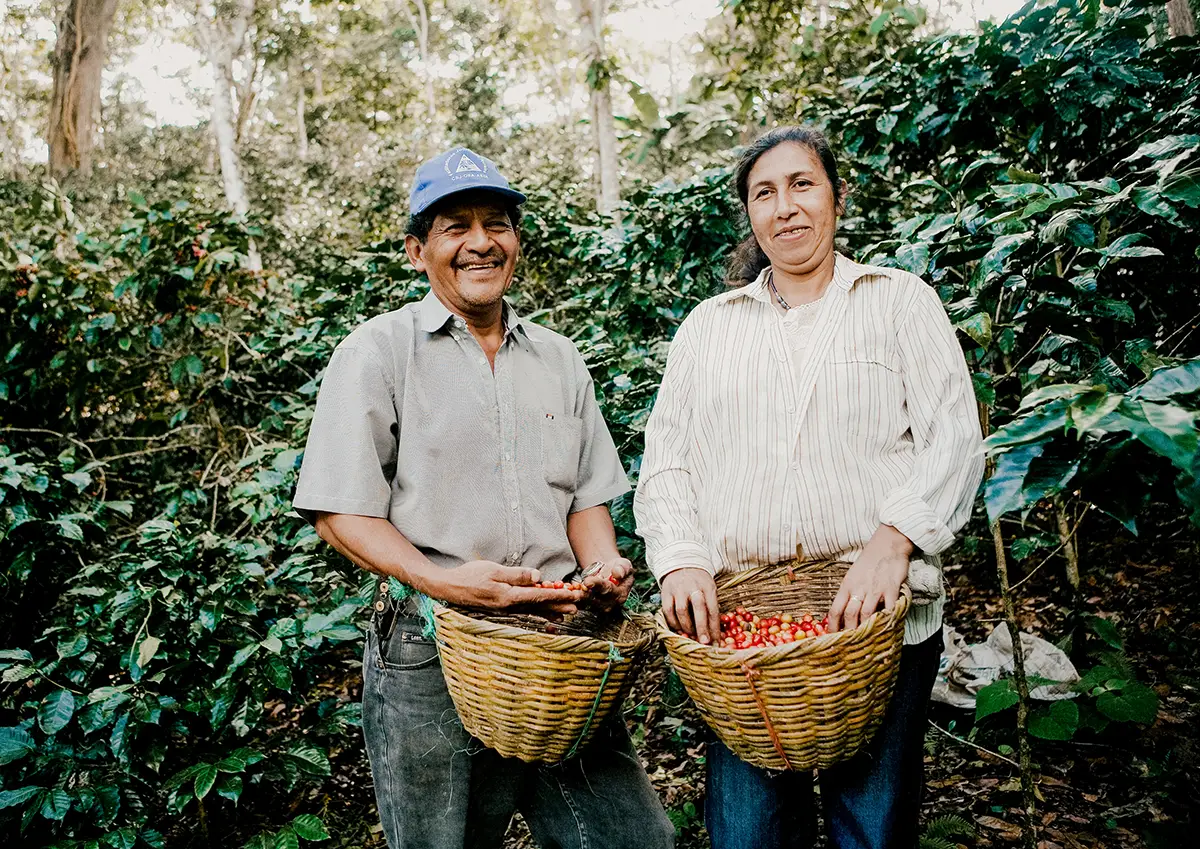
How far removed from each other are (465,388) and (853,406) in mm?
837

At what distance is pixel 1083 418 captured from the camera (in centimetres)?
102

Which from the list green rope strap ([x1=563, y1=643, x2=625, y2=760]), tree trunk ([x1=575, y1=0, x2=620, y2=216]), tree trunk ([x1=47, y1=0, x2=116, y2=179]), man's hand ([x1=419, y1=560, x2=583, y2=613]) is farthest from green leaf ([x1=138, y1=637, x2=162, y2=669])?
tree trunk ([x1=47, y1=0, x2=116, y2=179])

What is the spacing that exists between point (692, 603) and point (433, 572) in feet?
1.72

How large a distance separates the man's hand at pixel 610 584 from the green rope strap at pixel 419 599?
1.10 ft

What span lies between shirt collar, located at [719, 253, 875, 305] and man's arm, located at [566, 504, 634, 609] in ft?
1.99

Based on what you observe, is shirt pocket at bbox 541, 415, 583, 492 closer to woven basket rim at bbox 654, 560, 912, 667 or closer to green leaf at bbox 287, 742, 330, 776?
woven basket rim at bbox 654, 560, 912, 667

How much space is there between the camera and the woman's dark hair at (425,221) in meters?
1.92

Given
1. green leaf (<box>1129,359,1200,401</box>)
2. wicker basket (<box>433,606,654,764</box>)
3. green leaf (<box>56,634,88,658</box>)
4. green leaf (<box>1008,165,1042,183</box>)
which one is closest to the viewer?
green leaf (<box>1129,359,1200,401</box>)

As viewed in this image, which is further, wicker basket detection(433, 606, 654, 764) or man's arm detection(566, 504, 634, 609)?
man's arm detection(566, 504, 634, 609)

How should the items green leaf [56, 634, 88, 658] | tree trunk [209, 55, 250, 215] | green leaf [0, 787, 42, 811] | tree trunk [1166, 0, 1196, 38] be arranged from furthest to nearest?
tree trunk [209, 55, 250, 215] → tree trunk [1166, 0, 1196, 38] → green leaf [56, 634, 88, 658] → green leaf [0, 787, 42, 811]

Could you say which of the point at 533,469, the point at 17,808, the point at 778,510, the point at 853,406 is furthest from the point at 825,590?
the point at 17,808

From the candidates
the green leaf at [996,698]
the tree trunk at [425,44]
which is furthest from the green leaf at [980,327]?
the tree trunk at [425,44]

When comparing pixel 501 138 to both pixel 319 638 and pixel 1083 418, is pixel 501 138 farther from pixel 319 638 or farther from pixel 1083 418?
pixel 1083 418

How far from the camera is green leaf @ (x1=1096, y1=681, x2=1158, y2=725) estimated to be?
8.70ft
